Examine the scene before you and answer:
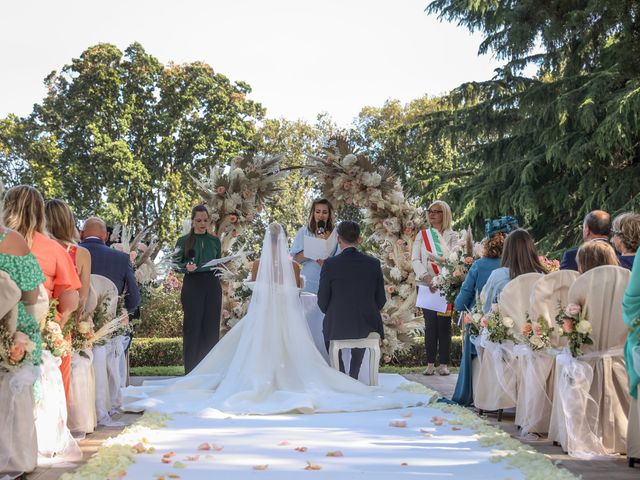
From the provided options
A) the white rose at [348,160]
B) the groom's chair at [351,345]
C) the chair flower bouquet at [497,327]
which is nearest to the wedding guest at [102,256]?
the groom's chair at [351,345]

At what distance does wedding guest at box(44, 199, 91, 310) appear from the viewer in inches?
277

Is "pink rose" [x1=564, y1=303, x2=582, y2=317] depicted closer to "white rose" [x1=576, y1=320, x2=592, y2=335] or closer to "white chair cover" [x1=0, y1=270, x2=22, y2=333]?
"white rose" [x1=576, y1=320, x2=592, y2=335]

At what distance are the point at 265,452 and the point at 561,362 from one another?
89.5 inches

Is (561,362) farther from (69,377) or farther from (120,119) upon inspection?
(120,119)

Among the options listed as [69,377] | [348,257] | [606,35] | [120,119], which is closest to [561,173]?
[606,35]

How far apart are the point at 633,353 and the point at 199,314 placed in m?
Answer: 6.03

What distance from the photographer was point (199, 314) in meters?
10.6

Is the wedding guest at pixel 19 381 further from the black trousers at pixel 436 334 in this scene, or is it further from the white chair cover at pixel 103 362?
the black trousers at pixel 436 334

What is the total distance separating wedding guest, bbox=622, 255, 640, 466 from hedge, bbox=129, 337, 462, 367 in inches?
341

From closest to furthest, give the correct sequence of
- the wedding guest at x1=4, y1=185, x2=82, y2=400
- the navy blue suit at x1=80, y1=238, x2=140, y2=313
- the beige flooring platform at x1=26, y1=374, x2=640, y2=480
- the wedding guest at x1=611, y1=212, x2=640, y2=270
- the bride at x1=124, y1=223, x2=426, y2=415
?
the beige flooring platform at x1=26, y1=374, x2=640, y2=480 < the wedding guest at x1=4, y1=185, x2=82, y2=400 < the wedding guest at x1=611, y1=212, x2=640, y2=270 < the bride at x1=124, y1=223, x2=426, y2=415 < the navy blue suit at x1=80, y1=238, x2=140, y2=313

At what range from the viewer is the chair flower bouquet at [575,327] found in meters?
6.27

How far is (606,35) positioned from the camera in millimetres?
18625

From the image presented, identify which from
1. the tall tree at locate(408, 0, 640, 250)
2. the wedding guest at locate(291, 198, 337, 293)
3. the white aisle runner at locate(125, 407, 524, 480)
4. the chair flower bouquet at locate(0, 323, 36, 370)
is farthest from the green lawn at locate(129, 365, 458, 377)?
the chair flower bouquet at locate(0, 323, 36, 370)

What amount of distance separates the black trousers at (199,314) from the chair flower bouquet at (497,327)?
12.9 ft
